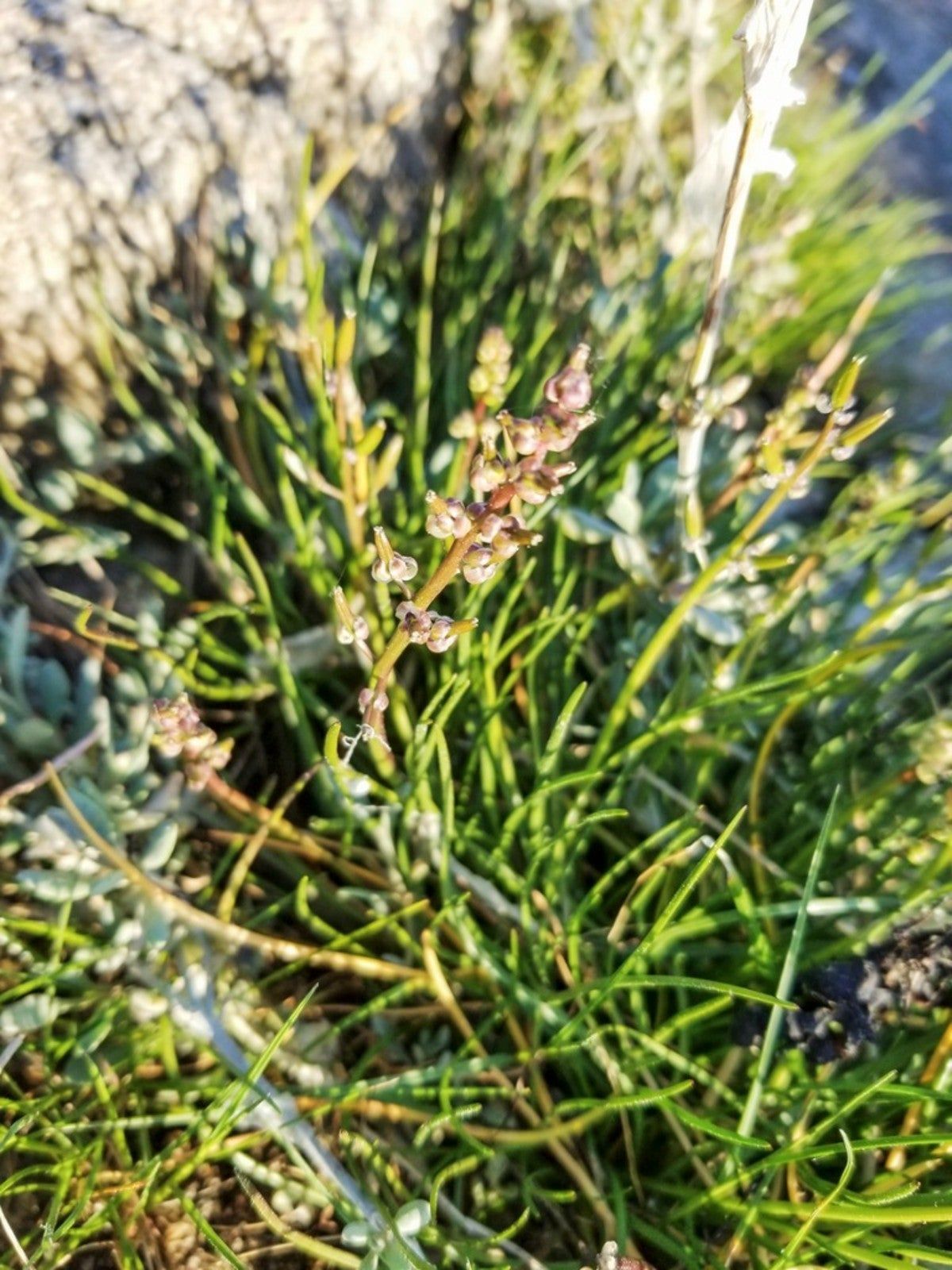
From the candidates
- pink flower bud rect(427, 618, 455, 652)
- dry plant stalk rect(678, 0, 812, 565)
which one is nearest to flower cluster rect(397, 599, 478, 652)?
pink flower bud rect(427, 618, 455, 652)

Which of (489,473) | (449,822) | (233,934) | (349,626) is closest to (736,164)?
(489,473)

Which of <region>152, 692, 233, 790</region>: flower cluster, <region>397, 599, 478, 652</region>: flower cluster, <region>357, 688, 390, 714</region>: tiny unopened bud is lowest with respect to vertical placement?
<region>152, 692, 233, 790</region>: flower cluster

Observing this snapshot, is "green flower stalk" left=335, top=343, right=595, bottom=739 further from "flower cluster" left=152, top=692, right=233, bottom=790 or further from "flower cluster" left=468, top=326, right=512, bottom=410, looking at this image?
"flower cluster" left=152, top=692, right=233, bottom=790

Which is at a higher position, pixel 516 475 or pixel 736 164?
pixel 736 164

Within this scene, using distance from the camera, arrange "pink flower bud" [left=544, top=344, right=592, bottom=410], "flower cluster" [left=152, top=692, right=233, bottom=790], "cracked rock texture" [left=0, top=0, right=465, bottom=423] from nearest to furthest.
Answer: "pink flower bud" [left=544, top=344, right=592, bottom=410], "flower cluster" [left=152, top=692, right=233, bottom=790], "cracked rock texture" [left=0, top=0, right=465, bottom=423]

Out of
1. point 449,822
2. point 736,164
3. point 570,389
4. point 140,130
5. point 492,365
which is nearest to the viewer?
point 570,389

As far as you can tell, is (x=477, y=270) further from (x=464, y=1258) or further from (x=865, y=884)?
(x=464, y=1258)

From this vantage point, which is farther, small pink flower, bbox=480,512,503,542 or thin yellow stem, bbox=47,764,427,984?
thin yellow stem, bbox=47,764,427,984

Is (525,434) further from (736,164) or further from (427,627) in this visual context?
(736,164)

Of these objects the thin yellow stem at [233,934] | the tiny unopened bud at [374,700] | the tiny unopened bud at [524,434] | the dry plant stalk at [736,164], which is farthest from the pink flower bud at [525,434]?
the thin yellow stem at [233,934]
